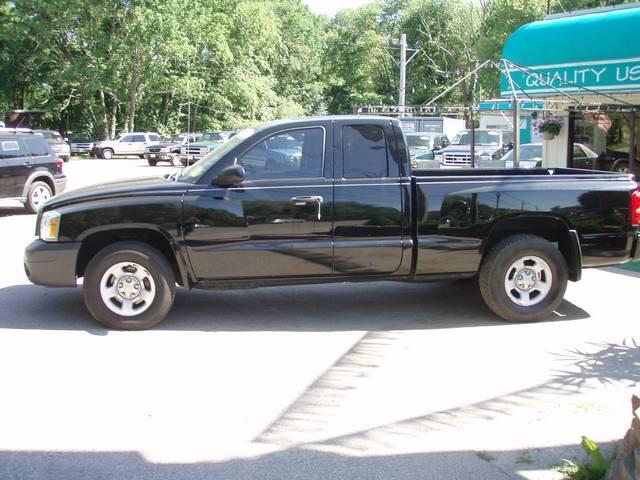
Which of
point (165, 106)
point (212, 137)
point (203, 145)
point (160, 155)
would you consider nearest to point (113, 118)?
point (165, 106)

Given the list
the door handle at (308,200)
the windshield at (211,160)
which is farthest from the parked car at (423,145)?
the door handle at (308,200)

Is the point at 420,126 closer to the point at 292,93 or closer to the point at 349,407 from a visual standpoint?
the point at 292,93

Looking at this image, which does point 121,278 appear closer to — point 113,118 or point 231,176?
point 231,176

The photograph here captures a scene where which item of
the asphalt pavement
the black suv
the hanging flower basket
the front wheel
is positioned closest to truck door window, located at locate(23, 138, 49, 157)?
the black suv

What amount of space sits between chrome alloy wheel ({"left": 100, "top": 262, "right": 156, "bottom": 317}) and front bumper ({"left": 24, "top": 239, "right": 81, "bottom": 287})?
1.06ft

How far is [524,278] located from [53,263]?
4.36m

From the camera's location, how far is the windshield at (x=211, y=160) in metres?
6.39

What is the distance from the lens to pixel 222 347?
5.94 metres

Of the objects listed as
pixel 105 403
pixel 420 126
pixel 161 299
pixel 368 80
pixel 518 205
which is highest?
pixel 368 80

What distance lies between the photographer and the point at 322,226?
6.34 meters

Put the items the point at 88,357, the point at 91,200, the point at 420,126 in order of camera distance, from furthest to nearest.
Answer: the point at 420,126 → the point at 91,200 → the point at 88,357

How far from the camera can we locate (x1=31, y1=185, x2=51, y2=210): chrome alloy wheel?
14.7 m

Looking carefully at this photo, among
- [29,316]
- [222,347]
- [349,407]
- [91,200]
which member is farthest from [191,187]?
[349,407]

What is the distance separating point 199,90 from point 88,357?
42.5 meters
